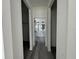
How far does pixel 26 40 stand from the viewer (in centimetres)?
707

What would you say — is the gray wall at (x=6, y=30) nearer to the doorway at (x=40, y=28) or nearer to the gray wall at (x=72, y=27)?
the gray wall at (x=72, y=27)

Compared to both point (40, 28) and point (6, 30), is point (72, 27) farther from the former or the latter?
point (40, 28)

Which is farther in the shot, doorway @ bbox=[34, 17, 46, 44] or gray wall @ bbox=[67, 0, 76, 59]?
doorway @ bbox=[34, 17, 46, 44]

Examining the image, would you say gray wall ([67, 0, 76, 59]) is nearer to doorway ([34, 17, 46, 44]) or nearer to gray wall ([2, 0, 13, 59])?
gray wall ([2, 0, 13, 59])

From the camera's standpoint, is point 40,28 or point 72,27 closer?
point 72,27

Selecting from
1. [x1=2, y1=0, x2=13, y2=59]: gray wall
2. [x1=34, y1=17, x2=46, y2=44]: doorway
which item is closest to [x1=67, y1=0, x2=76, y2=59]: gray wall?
[x1=2, y1=0, x2=13, y2=59]: gray wall

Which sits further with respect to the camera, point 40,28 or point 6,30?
point 40,28

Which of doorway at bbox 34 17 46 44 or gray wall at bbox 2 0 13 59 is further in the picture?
doorway at bbox 34 17 46 44

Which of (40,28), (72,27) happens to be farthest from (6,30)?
(40,28)

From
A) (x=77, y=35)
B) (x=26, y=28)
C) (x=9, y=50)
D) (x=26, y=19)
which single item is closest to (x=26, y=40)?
(x=26, y=28)

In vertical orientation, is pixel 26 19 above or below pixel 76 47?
above

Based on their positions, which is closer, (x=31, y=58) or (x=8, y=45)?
(x=8, y=45)

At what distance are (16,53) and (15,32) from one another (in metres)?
0.46

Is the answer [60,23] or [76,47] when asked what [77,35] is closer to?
[76,47]
